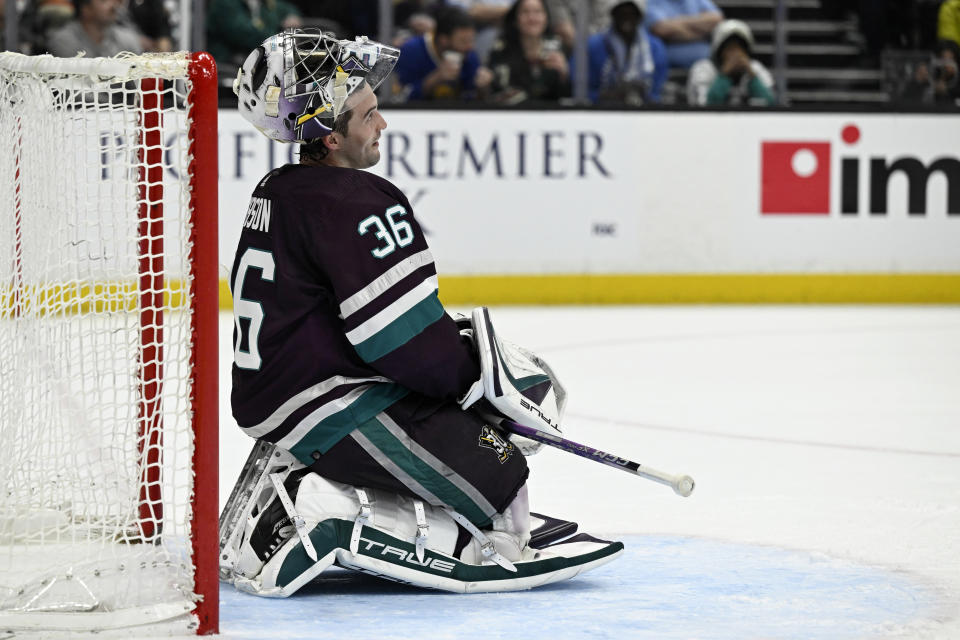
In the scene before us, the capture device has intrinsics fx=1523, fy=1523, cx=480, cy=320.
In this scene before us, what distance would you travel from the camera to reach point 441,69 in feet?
24.5

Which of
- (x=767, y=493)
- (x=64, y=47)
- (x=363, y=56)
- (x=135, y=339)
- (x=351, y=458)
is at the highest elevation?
(x=64, y=47)

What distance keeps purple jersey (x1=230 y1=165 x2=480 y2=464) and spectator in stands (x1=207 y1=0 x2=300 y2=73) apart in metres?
4.97

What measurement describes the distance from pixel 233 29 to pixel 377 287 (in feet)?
17.1

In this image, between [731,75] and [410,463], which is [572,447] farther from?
[731,75]

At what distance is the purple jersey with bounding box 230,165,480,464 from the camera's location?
7.70 feet

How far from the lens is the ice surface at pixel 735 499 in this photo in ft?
7.59

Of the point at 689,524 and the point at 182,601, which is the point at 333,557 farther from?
the point at 689,524

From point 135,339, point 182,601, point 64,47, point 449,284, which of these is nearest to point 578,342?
point 449,284

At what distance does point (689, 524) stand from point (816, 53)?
6296 mm

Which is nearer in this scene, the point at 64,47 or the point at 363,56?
the point at 363,56

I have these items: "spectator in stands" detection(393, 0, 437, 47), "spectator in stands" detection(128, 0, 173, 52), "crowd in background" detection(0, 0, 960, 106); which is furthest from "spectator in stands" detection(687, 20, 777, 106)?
"spectator in stands" detection(128, 0, 173, 52)

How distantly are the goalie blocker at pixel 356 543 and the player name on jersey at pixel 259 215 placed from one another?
377 mm

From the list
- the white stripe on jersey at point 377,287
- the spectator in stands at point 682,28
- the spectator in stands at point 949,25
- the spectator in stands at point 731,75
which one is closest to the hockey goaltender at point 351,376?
the white stripe on jersey at point 377,287

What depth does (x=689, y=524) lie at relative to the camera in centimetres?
303
